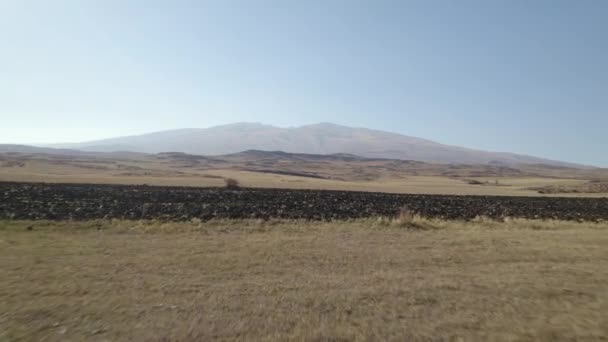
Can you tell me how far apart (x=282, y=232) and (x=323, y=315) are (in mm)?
9748

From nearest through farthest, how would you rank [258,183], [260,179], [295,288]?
1. [295,288]
2. [258,183]
3. [260,179]

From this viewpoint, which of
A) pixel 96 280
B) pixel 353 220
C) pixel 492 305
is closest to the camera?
pixel 492 305

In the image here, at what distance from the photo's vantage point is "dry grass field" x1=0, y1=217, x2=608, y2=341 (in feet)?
19.6

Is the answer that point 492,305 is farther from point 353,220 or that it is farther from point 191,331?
point 353,220

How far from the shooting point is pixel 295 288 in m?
8.05

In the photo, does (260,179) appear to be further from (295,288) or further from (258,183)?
(295,288)

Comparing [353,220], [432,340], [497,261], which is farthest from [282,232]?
[432,340]

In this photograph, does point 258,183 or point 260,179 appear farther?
point 260,179

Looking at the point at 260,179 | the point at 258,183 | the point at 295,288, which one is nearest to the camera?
the point at 295,288

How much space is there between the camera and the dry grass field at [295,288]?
5.97m

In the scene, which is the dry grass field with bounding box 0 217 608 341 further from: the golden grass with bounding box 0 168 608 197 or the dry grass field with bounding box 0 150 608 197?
the dry grass field with bounding box 0 150 608 197

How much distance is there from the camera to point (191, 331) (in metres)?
5.79

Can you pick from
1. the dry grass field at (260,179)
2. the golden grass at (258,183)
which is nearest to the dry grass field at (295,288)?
the golden grass at (258,183)

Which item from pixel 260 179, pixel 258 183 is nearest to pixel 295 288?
pixel 258 183
